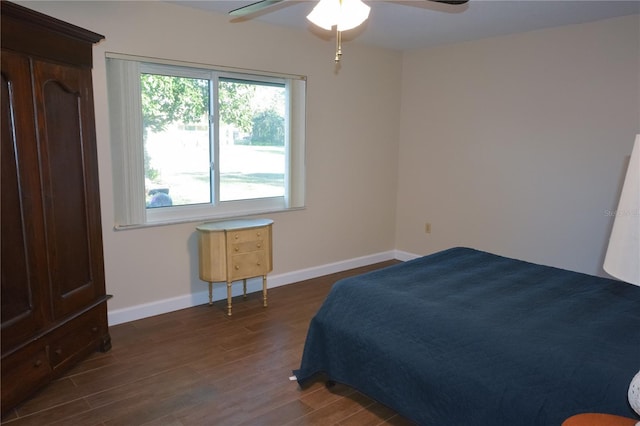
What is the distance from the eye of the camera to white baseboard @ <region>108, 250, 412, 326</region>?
3.36 meters

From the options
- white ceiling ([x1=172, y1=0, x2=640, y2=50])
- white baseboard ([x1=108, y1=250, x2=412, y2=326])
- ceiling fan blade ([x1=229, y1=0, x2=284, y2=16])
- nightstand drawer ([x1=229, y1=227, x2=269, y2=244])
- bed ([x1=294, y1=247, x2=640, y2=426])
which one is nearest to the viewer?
bed ([x1=294, y1=247, x2=640, y2=426])

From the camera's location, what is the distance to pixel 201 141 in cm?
367

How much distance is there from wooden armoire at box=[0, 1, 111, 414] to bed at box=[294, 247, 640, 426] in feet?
4.56

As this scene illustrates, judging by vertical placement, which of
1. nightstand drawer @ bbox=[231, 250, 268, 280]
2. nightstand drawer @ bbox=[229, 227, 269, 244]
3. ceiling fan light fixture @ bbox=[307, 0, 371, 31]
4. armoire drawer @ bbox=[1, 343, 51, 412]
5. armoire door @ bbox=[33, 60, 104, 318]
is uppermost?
ceiling fan light fixture @ bbox=[307, 0, 371, 31]

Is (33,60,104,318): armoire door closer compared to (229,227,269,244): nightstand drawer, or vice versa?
(33,60,104,318): armoire door

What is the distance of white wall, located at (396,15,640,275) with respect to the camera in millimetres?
3521

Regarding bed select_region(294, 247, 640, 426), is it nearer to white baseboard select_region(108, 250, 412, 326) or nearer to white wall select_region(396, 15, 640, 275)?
white wall select_region(396, 15, 640, 275)

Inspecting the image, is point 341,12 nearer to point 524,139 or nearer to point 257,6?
point 257,6

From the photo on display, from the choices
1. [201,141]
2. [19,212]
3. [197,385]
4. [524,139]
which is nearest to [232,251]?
[201,141]

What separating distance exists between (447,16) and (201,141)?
223 cm

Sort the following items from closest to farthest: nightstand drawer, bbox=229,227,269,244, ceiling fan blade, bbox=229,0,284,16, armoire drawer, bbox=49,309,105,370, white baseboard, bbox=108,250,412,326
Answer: ceiling fan blade, bbox=229,0,284,16, armoire drawer, bbox=49,309,105,370, white baseboard, bbox=108,250,412,326, nightstand drawer, bbox=229,227,269,244

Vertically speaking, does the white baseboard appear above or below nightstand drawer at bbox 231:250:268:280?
below

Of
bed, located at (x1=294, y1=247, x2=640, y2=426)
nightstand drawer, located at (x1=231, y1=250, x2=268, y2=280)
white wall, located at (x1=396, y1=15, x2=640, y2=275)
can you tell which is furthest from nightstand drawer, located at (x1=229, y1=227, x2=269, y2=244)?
white wall, located at (x1=396, y1=15, x2=640, y2=275)

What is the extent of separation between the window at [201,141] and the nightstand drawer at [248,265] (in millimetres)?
483
